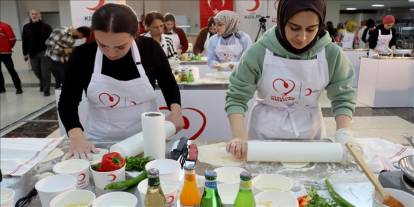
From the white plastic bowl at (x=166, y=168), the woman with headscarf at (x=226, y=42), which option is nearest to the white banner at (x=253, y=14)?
the woman with headscarf at (x=226, y=42)

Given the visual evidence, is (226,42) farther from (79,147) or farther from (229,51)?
(79,147)

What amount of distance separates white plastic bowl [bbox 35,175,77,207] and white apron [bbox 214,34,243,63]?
11.4 feet

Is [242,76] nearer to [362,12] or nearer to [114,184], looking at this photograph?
[114,184]

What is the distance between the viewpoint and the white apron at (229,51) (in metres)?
4.27

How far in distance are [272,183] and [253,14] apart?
5860mm

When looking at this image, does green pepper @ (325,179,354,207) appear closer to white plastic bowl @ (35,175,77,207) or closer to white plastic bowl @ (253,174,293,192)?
white plastic bowl @ (253,174,293,192)

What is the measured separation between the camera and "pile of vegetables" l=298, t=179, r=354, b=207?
2.92ft

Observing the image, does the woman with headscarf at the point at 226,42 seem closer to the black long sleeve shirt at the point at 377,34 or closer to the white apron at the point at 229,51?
the white apron at the point at 229,51

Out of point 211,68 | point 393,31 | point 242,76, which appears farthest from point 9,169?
point 393,31

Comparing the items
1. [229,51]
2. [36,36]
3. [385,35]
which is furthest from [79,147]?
[385,35]

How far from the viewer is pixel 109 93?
1659 mm

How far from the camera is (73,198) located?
938mm

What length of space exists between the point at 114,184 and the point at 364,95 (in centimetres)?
553

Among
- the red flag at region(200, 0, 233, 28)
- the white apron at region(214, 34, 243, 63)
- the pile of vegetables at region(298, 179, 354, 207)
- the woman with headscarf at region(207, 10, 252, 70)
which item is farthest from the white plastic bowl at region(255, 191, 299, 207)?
the red flag at region(200, 0, 233, 28)
